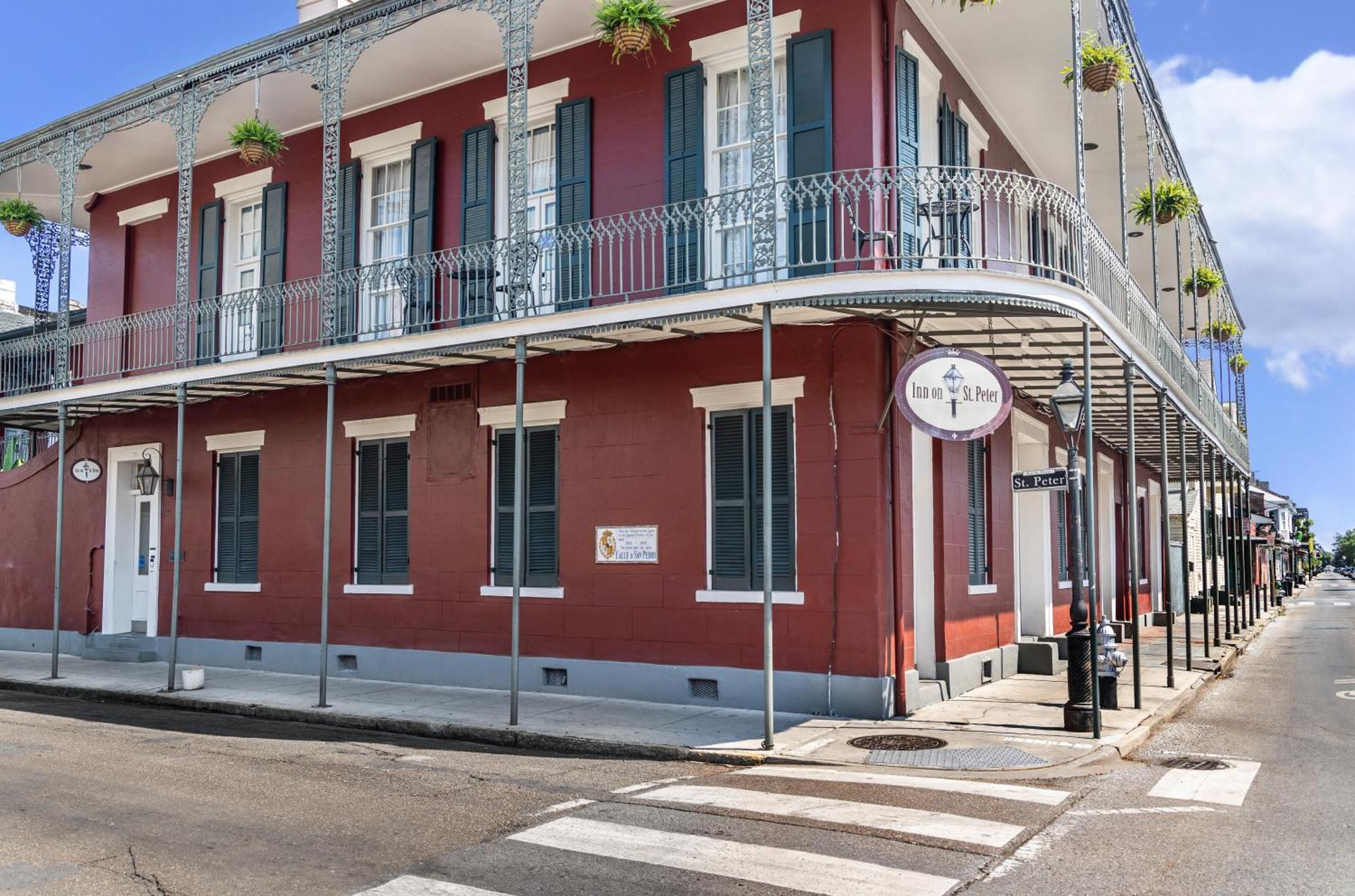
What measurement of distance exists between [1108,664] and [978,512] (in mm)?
3406

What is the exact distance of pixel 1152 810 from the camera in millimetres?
6789

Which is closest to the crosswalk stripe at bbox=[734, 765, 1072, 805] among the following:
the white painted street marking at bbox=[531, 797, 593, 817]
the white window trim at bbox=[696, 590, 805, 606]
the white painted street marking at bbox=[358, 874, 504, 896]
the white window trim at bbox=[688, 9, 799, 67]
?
the white painted street marking at bbox=[531, 797, 593, 817]

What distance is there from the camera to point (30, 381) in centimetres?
1736

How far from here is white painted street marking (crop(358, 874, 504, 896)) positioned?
5137 mm

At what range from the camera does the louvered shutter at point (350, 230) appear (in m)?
14.2

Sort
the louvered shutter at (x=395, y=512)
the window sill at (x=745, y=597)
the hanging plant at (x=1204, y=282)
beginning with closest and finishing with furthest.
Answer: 1. the window sill at (x=745, y=597)
2. the louvered shutter at (x=395, y=512)
3. the hanging plant at (x=1204, y=282)

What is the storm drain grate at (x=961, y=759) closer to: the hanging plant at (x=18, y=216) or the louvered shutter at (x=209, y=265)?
the louvered shutter at (x=209, y=265)

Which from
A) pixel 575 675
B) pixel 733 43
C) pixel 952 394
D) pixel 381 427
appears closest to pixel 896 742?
pixel 952 394

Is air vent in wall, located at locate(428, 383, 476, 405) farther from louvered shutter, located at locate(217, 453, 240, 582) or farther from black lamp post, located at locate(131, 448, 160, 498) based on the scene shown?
black lamp post, located at locate(131, 448, 160, 498)

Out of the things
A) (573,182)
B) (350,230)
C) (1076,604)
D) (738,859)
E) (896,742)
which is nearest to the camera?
(738,859)

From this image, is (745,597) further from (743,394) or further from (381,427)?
(381,427)

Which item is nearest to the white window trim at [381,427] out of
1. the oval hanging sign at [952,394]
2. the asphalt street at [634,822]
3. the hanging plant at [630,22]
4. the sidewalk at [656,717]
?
the sidewalk at [656,717]

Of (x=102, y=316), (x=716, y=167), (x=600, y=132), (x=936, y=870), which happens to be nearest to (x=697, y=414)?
(x=716, y=167)

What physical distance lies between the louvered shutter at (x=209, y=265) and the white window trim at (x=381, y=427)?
2.88 m
